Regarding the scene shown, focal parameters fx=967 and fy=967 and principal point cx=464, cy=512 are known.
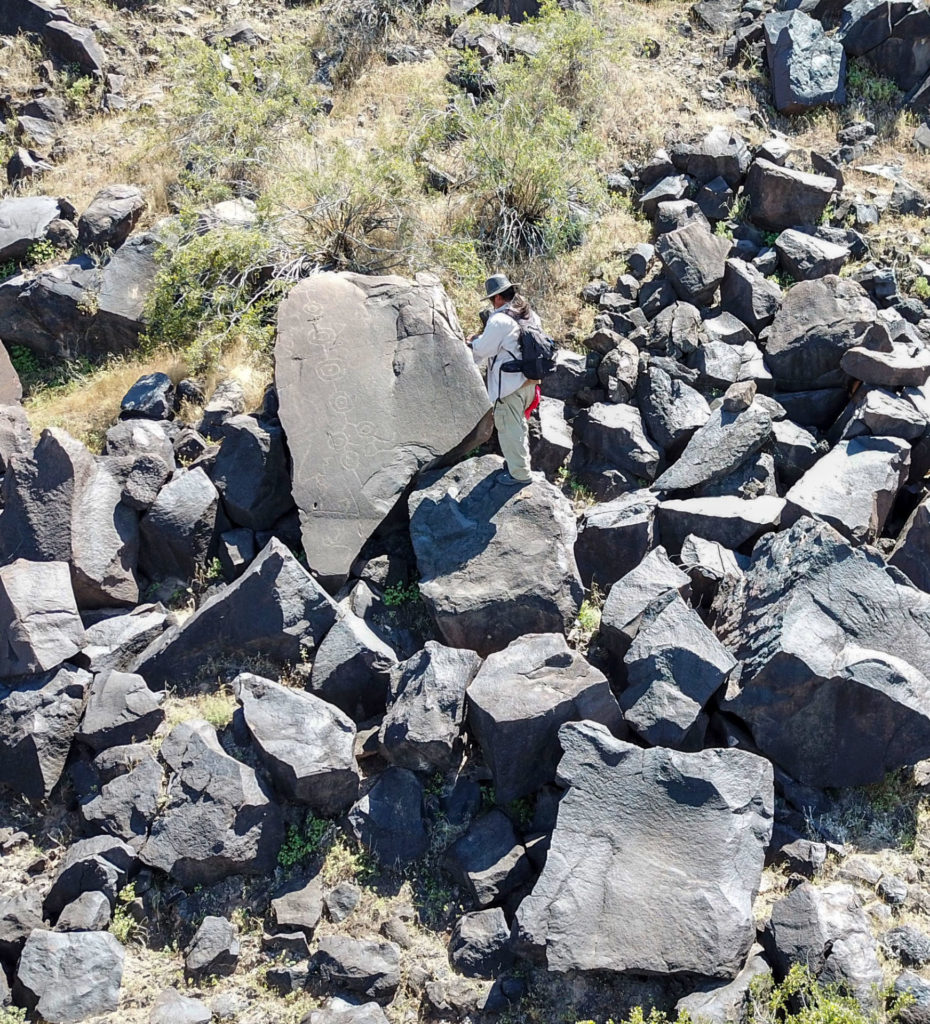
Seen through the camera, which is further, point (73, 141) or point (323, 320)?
point (73, 141)

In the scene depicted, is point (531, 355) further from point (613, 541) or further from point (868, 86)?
point (868, 86)

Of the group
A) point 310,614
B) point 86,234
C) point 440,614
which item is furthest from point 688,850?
point 86,234

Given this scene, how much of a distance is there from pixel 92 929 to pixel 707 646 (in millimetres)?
3934

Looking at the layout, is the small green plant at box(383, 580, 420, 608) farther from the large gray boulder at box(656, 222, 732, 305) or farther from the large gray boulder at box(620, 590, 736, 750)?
the large gray boulder at box(656, 222, 732, 305)

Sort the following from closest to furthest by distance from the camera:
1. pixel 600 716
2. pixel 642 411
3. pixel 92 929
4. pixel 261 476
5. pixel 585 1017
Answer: pixel 585 1017
pixel 92 929
pixel 600 716
pixel 261 476
pixel 642 411

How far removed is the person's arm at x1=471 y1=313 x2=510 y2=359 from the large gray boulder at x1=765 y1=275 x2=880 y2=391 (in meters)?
2.89

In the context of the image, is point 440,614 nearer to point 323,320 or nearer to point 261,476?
point 261,476

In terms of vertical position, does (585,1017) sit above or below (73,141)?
below

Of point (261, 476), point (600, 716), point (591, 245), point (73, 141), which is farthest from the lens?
point (73, 141)

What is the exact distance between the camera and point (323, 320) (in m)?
7.83

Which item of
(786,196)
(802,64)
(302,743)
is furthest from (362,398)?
(802,64)

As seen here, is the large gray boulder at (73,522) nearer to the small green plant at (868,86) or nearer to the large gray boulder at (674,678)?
the large gray boulder at (674,678)

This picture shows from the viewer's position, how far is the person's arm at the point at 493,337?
6.84m

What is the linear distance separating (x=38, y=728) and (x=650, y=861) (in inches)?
151
